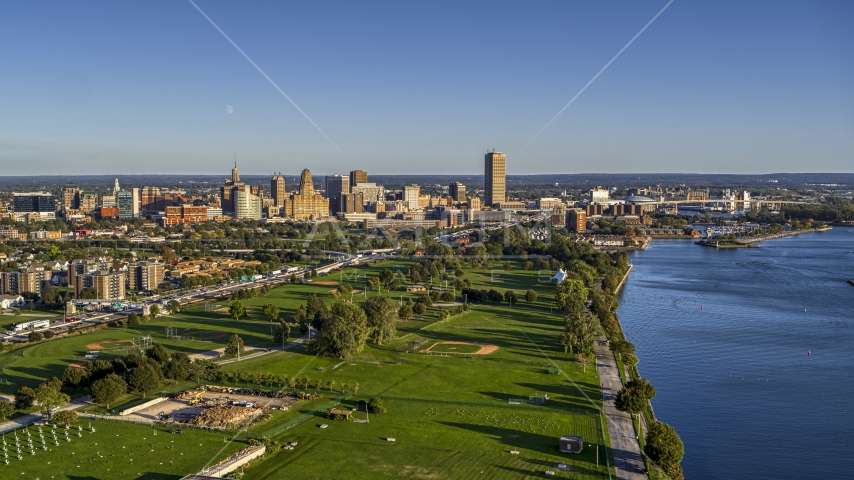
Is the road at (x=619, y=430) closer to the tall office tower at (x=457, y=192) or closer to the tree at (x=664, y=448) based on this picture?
the tree at (x=664, y=448)

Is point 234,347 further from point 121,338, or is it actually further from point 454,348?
point 454,348

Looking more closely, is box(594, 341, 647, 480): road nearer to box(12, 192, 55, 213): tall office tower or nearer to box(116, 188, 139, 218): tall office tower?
box(116, 188, 139, 218): tall office tower

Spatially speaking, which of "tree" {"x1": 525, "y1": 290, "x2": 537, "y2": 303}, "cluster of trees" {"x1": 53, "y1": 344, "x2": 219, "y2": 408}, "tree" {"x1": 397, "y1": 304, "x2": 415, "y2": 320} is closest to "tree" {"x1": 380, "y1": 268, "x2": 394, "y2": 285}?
"tree" {"x1": 525, "y1": 290, "x2": 537, "y2": 303}

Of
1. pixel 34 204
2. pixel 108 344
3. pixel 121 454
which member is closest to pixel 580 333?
pixel 121 454

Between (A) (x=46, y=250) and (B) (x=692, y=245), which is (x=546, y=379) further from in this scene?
(B) (x=692, y=245)

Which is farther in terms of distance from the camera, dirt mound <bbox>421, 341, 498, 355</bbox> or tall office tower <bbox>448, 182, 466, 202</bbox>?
tall office tower <bbox>448, 182, 466, 202</bbox>

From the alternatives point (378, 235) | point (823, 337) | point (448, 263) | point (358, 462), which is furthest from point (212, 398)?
point (378, 235)
